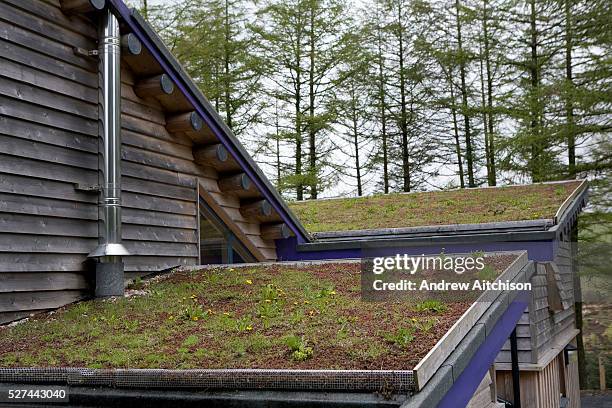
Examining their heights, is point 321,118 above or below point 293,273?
above

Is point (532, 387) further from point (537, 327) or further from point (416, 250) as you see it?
point (416, 250)

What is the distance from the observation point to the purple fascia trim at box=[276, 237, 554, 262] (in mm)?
9383

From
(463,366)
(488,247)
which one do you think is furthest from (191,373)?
(488,247)

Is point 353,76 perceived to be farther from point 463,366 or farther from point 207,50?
point 463,366

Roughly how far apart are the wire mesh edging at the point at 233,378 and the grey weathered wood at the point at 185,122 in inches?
163

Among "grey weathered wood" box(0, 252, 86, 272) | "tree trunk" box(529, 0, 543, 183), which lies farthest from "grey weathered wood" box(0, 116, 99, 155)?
"tree trunk" box(529, 0, 543, 183)

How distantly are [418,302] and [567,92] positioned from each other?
12.1 metres

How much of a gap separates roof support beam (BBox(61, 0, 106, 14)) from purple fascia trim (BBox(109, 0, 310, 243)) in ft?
0.56

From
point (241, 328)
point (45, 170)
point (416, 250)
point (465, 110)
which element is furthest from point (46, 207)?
point (465, 110)

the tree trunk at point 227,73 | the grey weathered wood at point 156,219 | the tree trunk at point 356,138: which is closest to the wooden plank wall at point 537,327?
the grey weathered wood at point 156,219

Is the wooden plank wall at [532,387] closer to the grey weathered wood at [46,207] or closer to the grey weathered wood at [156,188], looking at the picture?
the grey weathered wood at [156,188]

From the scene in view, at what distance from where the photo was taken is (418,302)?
5367 millimetres

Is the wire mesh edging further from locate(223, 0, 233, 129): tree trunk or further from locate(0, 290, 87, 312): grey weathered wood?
locate(223, 0, 233, 129): tree trunk

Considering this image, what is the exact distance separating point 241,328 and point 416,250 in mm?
5877
